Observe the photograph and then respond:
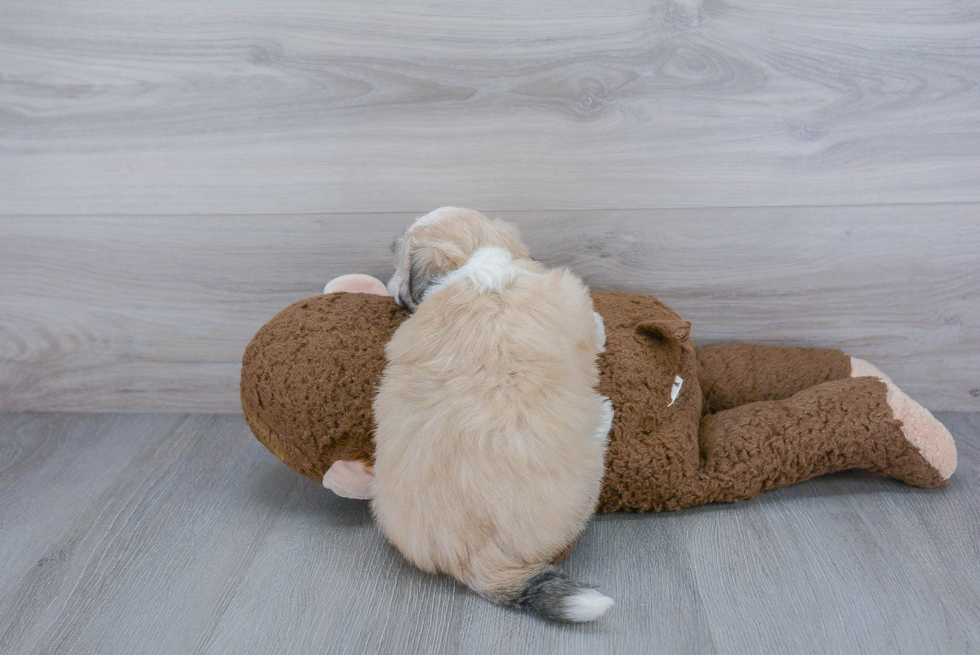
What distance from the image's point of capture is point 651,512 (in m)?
1.27

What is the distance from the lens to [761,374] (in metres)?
1.44

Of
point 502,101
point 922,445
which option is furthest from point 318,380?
point 922,445

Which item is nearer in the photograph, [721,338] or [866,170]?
[866,170]

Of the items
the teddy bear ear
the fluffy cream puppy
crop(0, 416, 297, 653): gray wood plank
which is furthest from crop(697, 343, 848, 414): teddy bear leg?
crop(0, 416, 297, 653): gray wood plank

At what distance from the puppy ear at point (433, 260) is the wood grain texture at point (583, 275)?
15.1 inches

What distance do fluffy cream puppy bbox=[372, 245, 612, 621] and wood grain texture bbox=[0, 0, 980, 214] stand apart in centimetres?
44

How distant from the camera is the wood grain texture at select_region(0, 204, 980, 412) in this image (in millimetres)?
1470

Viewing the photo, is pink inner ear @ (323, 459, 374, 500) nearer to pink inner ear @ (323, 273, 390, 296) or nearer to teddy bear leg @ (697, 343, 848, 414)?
pink inner ear @ (323, 273, 390, 296)

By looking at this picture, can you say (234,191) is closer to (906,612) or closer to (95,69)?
(95,69)

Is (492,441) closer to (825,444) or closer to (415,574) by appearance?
(415,574)

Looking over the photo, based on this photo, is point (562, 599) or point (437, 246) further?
point (437, 246)

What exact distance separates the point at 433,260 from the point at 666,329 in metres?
0.42

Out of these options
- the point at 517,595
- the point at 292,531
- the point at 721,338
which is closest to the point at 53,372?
the point at 292,531

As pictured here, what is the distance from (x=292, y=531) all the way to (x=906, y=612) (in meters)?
0.98
